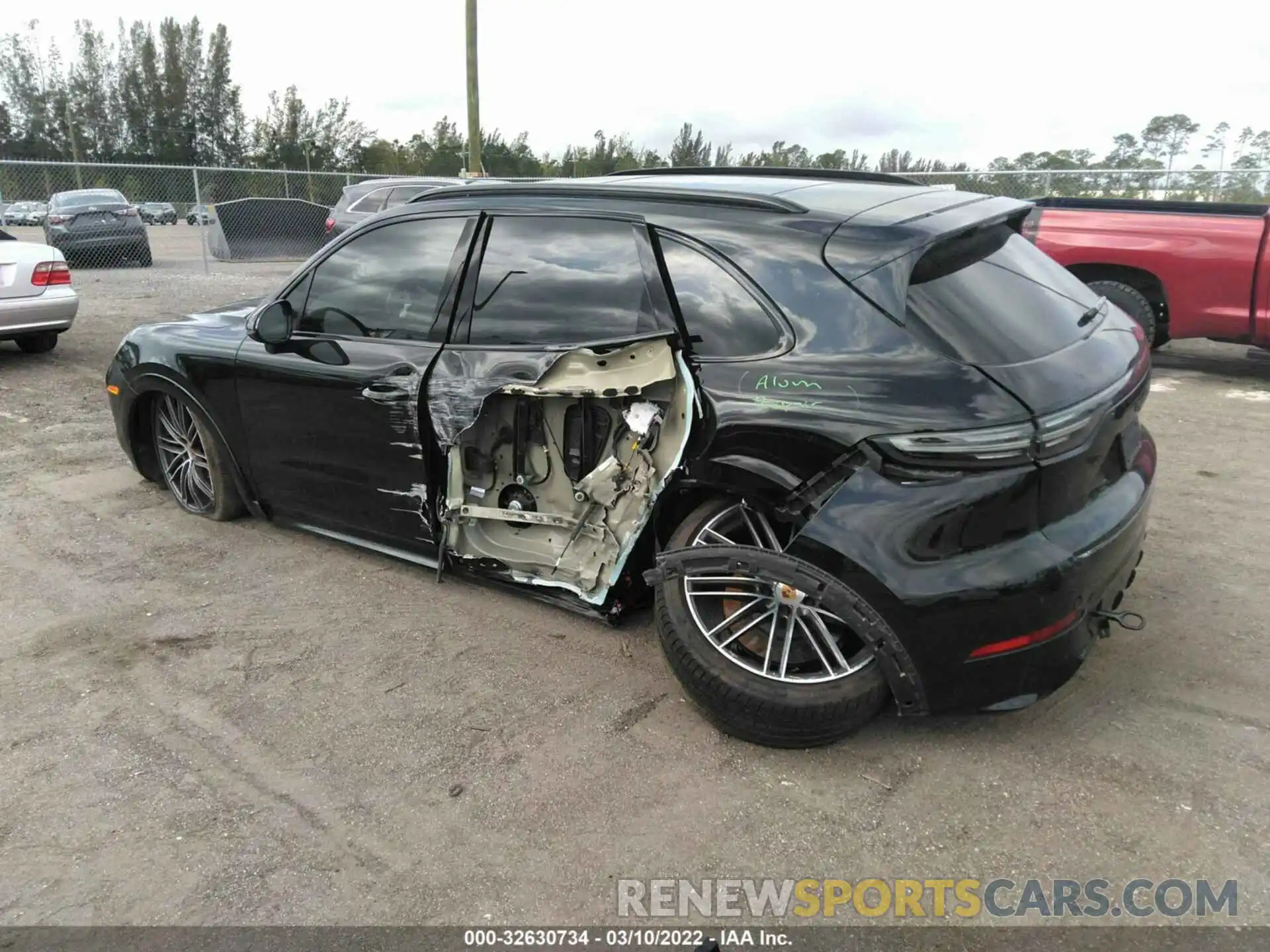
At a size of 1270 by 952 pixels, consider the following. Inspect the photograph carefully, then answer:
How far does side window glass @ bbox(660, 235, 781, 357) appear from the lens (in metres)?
3.02

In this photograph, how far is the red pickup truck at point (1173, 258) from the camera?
760cm

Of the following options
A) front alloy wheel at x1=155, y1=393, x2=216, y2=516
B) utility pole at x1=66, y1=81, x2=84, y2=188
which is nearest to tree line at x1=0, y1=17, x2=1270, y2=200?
utility pole at x1=66, y1=81, x2=84, y2=188

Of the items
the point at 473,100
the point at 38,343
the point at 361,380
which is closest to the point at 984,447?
the point at 361,380

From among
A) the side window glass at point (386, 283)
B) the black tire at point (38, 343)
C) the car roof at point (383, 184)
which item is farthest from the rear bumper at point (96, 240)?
the side window glass at point (386, 283)

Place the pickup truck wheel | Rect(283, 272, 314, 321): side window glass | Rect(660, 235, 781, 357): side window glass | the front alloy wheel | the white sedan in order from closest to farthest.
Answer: Rect(660, 235, 781, 357): side window glass → Rect(283, 272, 314, 321): side window glass → the front alloy wheel → the pickup truck wheel → the white sedan

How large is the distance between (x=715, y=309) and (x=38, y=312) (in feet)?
26.4

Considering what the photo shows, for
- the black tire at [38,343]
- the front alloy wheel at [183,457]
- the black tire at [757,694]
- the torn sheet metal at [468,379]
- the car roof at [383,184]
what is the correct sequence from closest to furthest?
the black tire at [757,694]
the torn sheet metal at [468,379]
the front alloy wheel at [183,457]
the black tire at [38,343]
the car roof at [383,184]

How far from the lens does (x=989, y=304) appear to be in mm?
2920

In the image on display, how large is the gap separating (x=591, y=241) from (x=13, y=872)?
267cm

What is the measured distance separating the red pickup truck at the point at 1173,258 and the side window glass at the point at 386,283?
18.3 feet

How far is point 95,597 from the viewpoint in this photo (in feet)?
13.6

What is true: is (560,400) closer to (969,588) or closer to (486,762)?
(486,762)

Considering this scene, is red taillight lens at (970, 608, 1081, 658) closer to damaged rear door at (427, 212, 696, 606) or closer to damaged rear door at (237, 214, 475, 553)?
damaged rear door at (427, 212, 696, 606)

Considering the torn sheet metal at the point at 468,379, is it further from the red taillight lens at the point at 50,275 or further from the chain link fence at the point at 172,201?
the chain link fence at the point at 172,201
